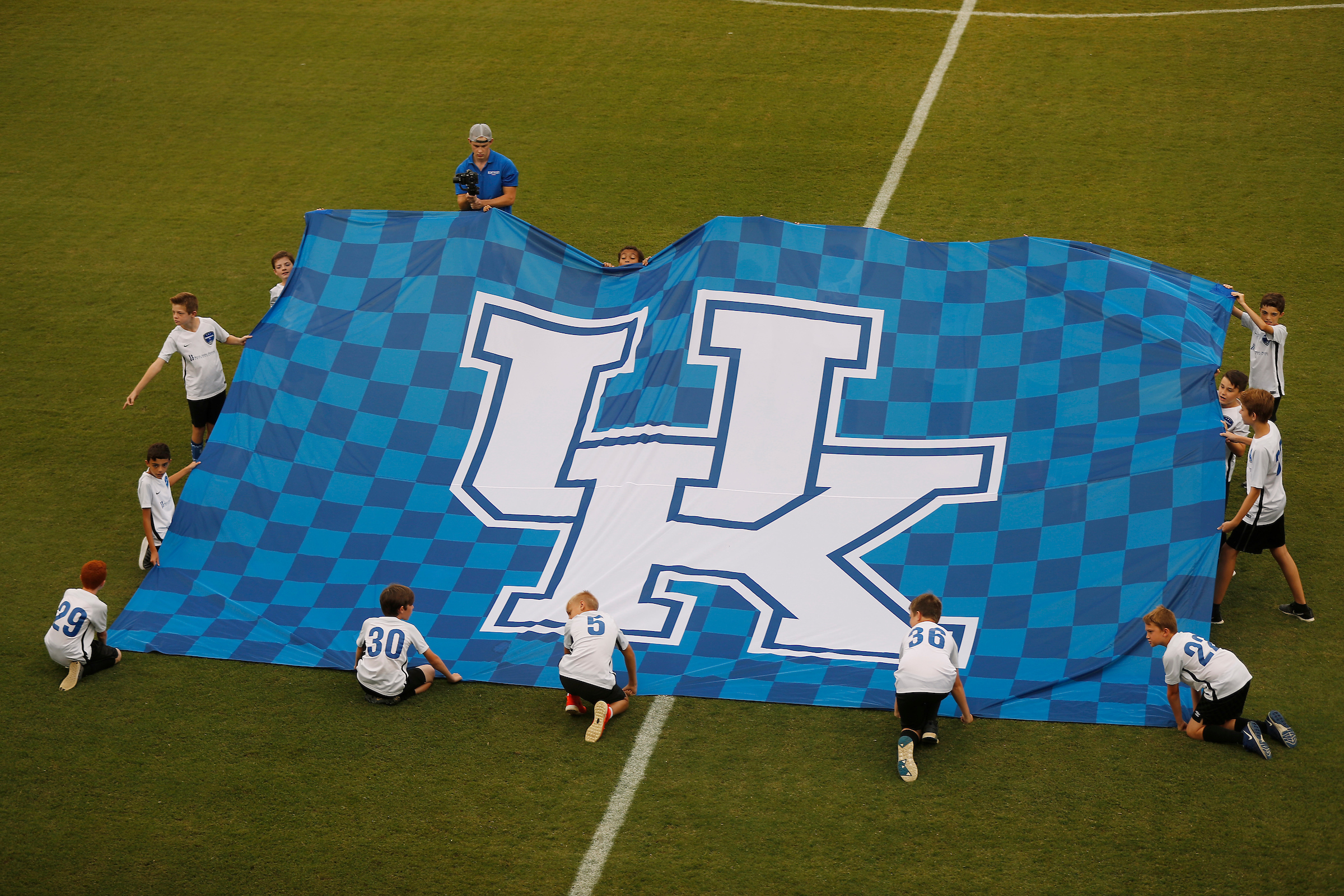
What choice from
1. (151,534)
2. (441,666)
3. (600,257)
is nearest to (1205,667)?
(441,666)

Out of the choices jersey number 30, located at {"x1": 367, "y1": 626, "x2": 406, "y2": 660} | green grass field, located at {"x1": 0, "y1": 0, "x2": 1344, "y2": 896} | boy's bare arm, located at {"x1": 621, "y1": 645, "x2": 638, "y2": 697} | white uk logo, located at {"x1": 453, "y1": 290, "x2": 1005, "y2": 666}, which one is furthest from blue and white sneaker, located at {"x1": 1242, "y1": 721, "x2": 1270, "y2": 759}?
jersey number 30, located at {"x1": 367, "y1": 626, "x2": 406, "y2": 660}

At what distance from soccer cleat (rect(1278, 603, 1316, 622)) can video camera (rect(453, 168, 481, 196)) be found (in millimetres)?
7641

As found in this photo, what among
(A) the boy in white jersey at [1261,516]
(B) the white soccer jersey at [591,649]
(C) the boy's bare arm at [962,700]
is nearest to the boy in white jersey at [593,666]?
(B) the white soccer jersey at [591,649]

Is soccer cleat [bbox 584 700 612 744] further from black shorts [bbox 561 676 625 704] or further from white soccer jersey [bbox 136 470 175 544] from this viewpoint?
white soccer jersey [bbox 136 470 175 544]

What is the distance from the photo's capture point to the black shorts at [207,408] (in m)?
9.57

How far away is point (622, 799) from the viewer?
6570 mm

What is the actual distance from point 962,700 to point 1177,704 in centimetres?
126

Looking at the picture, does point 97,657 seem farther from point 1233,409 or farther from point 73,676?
point 1233,409

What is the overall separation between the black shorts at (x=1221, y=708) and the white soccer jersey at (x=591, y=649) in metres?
3.45

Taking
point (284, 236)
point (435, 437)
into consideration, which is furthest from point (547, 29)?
point (435, 437)

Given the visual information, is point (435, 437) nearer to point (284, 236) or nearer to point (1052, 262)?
point (1052, 262)

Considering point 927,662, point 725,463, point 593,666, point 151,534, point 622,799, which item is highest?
point 725,463

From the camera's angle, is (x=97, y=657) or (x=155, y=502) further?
(x=155, y=502)

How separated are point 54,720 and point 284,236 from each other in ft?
25.5
